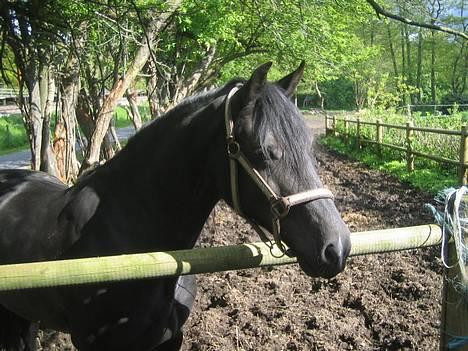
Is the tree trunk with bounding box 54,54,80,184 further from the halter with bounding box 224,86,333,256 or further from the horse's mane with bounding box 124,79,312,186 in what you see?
the horse's mane with bounding box 124,79,312,186

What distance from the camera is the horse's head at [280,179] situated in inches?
64.1

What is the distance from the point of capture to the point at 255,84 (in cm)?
182

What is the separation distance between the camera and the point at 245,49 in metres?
12.2

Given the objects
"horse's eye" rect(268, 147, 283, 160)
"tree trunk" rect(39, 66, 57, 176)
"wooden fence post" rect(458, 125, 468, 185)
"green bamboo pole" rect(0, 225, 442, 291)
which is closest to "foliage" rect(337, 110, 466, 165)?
"wooden fence post" rect(458, 125, 468, 185)

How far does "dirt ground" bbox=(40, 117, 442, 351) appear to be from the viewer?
3.54 metres

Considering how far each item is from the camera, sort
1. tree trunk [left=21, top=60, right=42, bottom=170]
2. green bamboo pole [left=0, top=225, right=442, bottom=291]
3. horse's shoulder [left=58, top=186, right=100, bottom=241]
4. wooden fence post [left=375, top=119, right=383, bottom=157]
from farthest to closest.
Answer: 1. wooden fence post [left=375, top=119, right=383, bottom=157]
2. tree trunk [left=21, top=60, right=42, bottom=170]
3. horse's shoulder [left=58, top=186, right=100, bottom=241]
4. green bamboo pole [left=0, top=225, right=442, bottom=291]

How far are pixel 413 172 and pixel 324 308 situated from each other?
312 inches

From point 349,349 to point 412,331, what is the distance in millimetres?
596

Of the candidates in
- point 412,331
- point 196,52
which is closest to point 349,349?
point 412,331

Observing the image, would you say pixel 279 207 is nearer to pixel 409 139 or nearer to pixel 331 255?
pixel 331 255

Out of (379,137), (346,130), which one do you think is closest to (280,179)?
(379,137)

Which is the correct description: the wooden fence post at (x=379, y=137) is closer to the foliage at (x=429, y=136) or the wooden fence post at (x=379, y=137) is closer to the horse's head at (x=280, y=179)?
the foliage at (x=429, y=136)

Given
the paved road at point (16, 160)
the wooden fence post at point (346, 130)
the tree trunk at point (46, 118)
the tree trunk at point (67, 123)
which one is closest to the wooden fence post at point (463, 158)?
the tree trunk at point (67, 123)

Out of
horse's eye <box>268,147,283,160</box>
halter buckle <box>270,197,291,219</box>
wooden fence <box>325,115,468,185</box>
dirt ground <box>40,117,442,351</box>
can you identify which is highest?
horse's eye <box>268,147,283,160</box>
